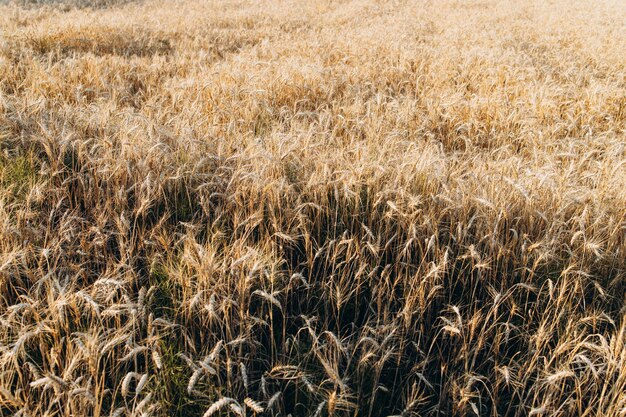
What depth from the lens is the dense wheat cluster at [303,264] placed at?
1365mm

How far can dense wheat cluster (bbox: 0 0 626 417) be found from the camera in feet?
4.48

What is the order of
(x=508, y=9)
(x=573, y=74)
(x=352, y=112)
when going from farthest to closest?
1. (x=508, y=9)
2. (x=573, y=74)
3. (x=352, y=112)

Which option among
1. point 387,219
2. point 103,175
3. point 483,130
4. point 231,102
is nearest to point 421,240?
point 387,219

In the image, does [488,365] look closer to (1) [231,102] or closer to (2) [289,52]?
(1) [231,102]

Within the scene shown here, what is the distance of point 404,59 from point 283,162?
3.40 m

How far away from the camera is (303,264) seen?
184cm

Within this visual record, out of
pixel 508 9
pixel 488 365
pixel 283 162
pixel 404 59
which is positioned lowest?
pixel 488 365

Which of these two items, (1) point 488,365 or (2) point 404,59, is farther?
(2) point 404,59

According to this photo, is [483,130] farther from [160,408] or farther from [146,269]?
[160,408]

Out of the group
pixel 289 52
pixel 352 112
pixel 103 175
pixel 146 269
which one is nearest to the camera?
pixel 146 269

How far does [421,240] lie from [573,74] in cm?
414

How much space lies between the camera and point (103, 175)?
2.13 meters

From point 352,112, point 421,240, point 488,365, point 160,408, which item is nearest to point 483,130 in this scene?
point 352,112

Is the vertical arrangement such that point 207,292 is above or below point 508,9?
below
